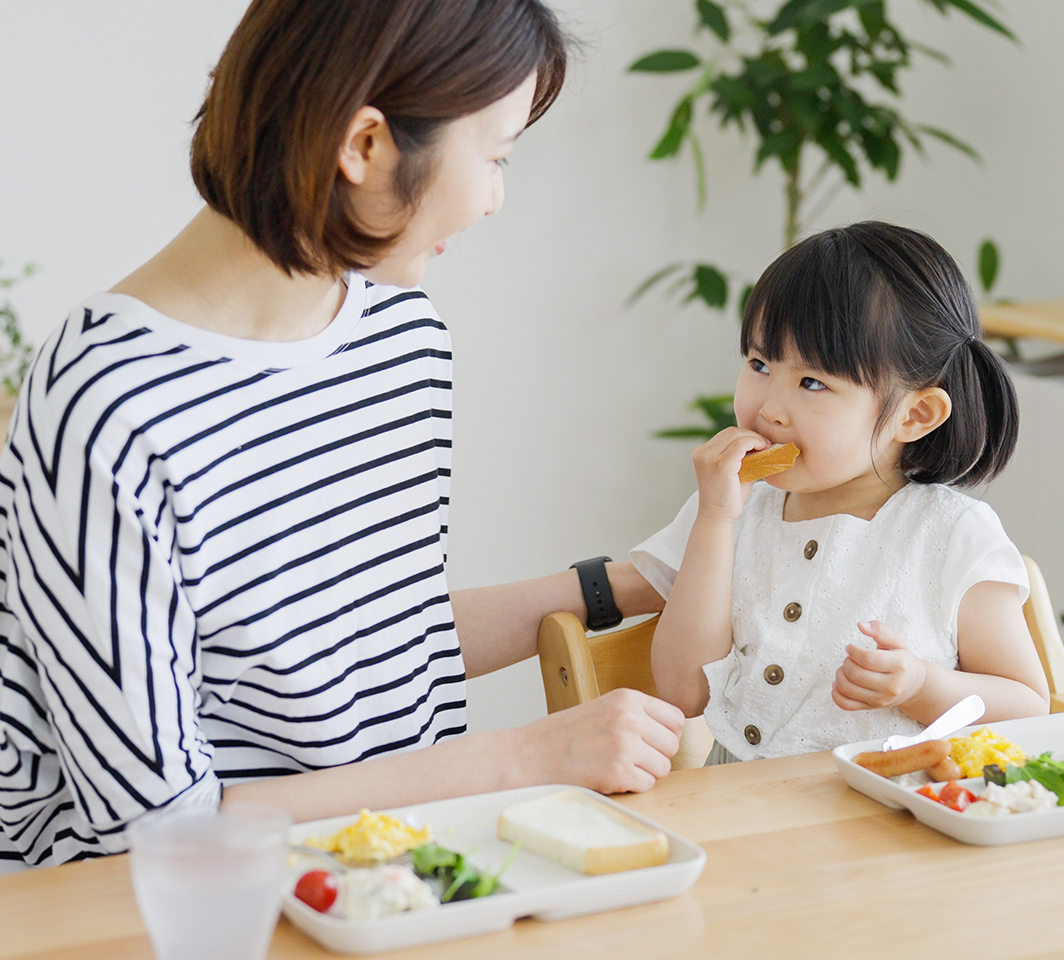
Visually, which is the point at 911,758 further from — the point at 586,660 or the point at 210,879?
the point at 210,879

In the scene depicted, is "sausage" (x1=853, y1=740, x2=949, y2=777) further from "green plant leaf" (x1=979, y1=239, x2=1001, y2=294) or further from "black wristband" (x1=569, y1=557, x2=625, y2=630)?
"green plant leaf" (x1=979, y1=239, x2=1001, y2=294)

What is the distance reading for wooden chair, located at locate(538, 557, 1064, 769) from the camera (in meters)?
1.25

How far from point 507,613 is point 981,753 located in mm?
571

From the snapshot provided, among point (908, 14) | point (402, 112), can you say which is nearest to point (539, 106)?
point (402, 112)

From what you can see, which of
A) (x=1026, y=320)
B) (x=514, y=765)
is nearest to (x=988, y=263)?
(x=1026, y=320)

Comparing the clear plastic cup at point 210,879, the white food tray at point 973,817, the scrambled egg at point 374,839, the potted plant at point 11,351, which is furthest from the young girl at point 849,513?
the potted plant at point 11,351

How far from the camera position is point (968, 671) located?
1.17 m

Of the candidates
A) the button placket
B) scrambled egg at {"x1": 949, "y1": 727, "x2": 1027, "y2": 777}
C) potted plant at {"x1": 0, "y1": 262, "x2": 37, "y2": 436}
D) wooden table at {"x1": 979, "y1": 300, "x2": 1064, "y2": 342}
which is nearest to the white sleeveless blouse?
the button placket

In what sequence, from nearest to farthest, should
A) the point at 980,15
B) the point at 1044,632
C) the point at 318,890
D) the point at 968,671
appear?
the point at 318,890 → the point at 968,671 → the point at 1044,632 → the point at 980,15

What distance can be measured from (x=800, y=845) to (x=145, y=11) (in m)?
2.32

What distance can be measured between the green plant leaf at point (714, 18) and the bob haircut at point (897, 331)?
154 centimetres

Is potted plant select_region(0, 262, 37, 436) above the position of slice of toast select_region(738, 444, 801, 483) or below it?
above

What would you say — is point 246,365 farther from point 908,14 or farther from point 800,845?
point 908,14

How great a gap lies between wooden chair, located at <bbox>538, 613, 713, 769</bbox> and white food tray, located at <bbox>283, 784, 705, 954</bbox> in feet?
1.30
